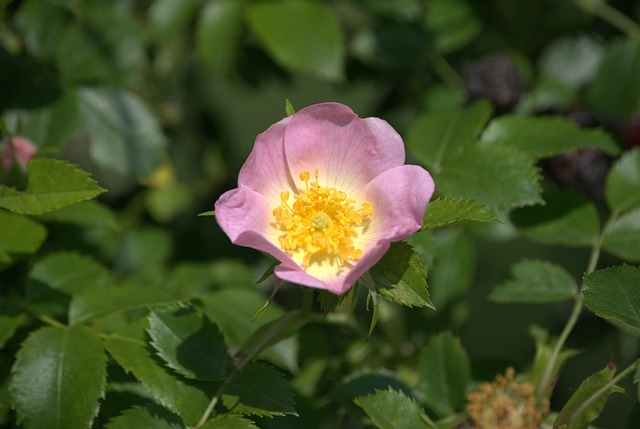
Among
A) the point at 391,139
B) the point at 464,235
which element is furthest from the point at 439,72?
the point at 391,139

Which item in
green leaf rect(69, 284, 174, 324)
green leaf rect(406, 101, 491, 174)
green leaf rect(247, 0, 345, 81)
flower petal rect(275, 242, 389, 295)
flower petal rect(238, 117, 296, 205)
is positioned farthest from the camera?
green leaf rect(247, 0, 345, 81)

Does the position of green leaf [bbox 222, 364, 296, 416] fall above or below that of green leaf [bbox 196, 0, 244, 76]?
below

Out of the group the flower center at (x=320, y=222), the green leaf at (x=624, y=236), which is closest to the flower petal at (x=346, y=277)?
the flower center at (x=320, y=222)

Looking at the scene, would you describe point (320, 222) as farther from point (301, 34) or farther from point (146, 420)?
point (301, 34)

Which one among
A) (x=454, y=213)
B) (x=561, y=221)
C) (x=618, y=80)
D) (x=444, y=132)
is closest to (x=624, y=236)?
(x=561, y=221)

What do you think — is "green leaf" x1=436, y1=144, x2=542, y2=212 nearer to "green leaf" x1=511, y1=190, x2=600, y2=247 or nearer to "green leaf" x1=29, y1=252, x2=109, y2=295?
"green leaf" x1=511, y1=190, x2=600, y2=247

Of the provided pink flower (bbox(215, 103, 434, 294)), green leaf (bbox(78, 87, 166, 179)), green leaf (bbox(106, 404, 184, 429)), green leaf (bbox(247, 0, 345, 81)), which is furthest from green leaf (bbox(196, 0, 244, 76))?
green leaf (bbox(106, 404, 184, 429))

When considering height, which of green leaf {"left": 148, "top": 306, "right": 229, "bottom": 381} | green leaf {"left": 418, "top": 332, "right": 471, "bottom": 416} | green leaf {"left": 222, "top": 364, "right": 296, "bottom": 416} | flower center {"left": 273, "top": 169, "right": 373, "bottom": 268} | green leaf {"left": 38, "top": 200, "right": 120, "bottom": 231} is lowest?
green leaf {"left": 418, "top": 332, "right": 471, "bottom": 416}
